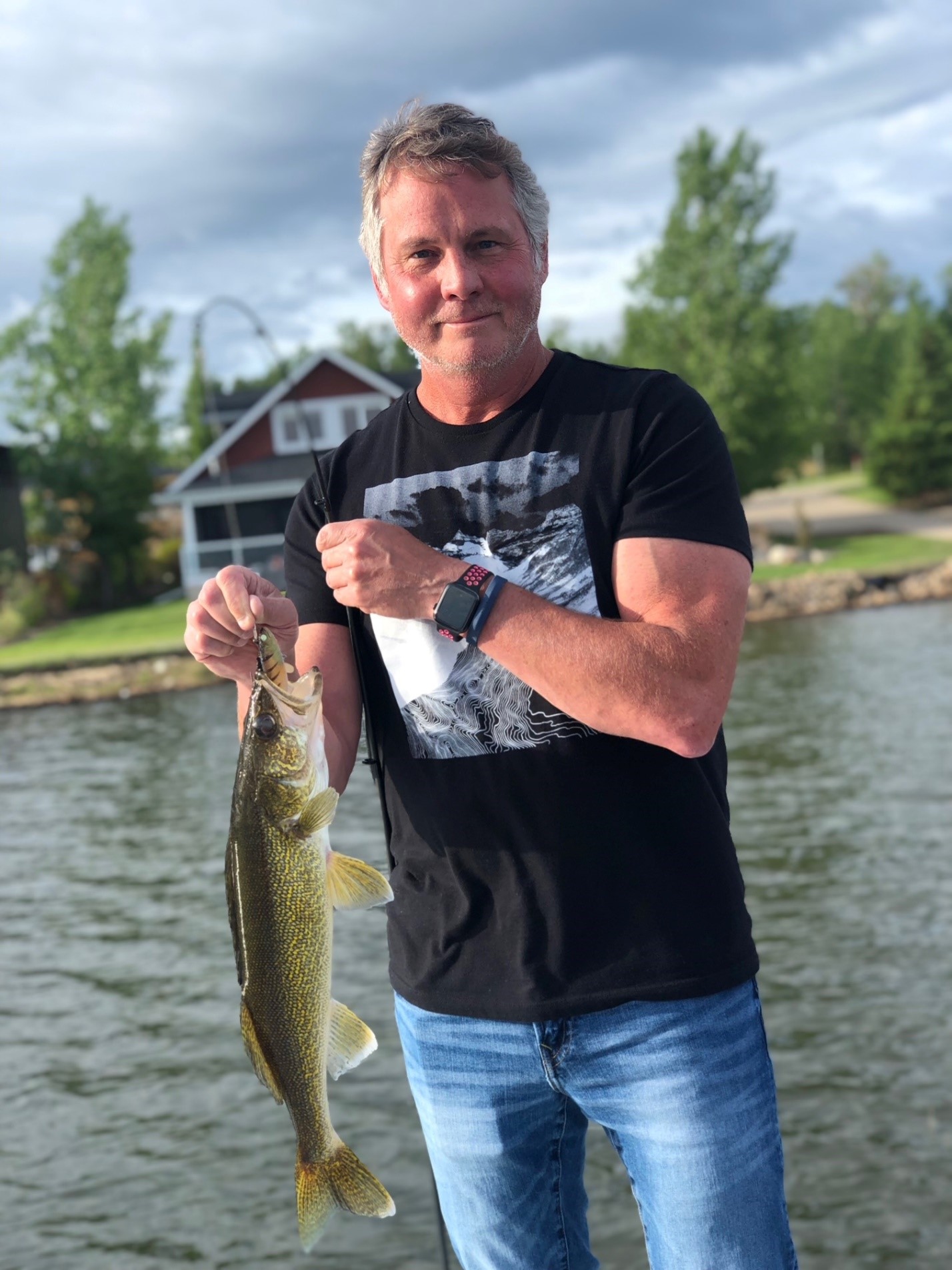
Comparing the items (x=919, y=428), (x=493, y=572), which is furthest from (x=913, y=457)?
(x=493, y=572)

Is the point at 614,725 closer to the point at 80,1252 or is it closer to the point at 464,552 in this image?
the point at 464,552

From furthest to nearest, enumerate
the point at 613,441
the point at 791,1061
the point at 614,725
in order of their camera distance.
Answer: the point at 791,1061 → the point at 613,441 → the point at 614,725

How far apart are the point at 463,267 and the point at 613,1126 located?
5.97ft

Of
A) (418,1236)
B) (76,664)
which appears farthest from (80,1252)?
(76,664)

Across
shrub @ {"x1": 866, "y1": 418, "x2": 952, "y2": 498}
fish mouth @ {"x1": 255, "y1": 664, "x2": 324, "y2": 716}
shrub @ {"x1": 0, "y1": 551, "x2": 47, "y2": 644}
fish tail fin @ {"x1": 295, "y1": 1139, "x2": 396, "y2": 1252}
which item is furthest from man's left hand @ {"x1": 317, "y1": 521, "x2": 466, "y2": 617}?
shrub @ {"x1": 866, "y1": 418, "x2": 952, "y2": 498}

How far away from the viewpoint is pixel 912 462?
52.2 meters

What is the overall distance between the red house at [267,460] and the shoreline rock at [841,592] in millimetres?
13046

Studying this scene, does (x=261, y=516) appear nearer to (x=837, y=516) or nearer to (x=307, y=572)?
(x=837, y=516)

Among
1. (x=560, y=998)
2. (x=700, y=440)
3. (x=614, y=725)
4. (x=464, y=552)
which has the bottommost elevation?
(x=560, y=998)

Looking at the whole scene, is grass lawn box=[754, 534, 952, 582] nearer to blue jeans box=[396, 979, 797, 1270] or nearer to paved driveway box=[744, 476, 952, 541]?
paved driveway box=[744, 476, 952, 541]

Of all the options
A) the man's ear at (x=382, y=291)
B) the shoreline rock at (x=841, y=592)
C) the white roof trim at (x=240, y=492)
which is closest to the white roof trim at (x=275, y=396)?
the white roof trim at (x=240, y=492)

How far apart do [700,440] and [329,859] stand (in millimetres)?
1197

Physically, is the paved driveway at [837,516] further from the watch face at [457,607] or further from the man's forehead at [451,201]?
the watch face at [457,607]

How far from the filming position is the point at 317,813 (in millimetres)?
2658
